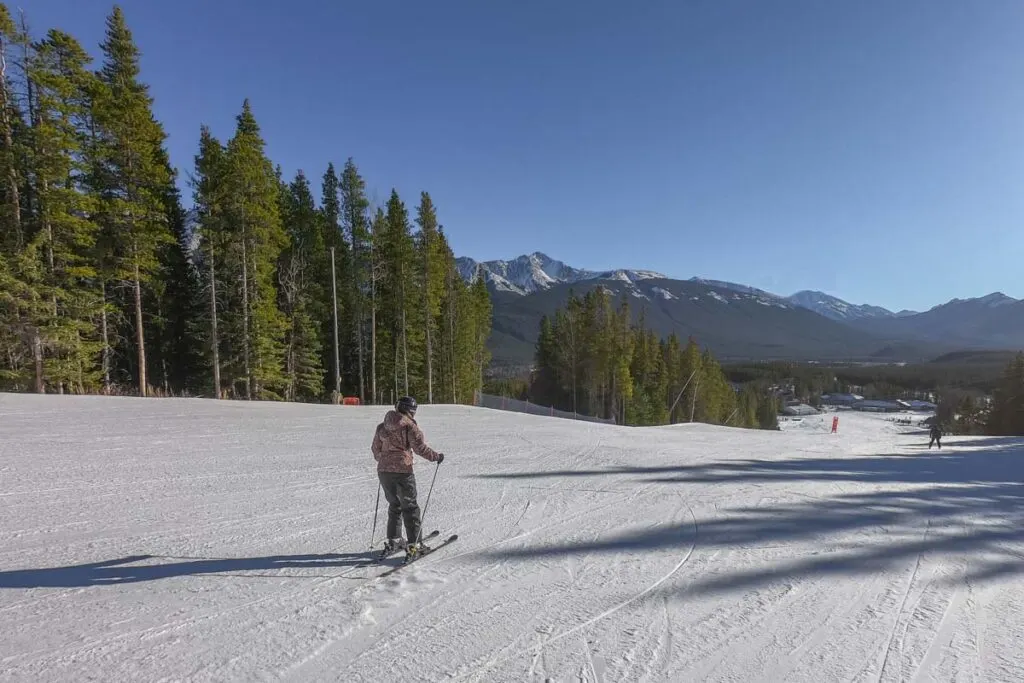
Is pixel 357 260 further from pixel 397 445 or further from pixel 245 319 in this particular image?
pixel 397 445

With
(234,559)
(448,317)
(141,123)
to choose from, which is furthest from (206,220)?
(234,559)

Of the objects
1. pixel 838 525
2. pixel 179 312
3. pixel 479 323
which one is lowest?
pixel 838 525

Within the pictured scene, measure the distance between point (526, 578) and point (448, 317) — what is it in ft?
117

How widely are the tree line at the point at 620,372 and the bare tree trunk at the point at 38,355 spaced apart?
1610 inches

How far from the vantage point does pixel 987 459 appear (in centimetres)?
1454

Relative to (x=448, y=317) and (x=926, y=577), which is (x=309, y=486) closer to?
(x=926, y=577)

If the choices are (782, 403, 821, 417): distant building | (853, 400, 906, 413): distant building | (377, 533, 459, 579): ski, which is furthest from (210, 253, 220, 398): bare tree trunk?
(853, 400, 906, 413): distant building

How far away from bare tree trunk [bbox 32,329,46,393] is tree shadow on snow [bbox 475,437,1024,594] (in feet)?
63.6

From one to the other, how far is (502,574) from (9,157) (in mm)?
24440

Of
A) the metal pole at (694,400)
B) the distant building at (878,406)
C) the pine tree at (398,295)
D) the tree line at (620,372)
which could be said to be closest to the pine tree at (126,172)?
the pine tree at (398,295)

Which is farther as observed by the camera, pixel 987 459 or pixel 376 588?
pixel 987 459

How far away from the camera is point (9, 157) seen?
60.0 feet

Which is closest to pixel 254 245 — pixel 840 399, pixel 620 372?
pixel 620 372

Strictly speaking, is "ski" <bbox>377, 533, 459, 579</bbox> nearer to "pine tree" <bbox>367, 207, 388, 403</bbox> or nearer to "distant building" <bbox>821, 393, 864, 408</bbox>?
"pine tree" <bbox>367, 207, 388, 403</bbox>
